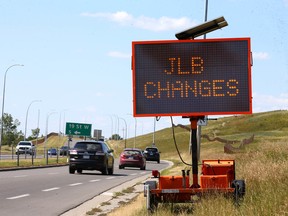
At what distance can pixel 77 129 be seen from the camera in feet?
306

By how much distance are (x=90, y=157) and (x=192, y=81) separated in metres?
20.8

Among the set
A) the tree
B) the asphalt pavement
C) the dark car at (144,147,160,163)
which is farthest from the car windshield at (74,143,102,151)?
the tree

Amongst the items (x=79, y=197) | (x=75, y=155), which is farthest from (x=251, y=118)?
(x=79, y=197)

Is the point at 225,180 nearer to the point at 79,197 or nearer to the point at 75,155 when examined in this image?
the point at 79,197

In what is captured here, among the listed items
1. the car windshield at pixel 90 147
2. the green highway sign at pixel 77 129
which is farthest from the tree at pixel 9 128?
the car windshield at pixel 90 147

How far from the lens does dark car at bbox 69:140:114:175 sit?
1262 inches

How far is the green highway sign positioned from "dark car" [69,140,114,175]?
59.0 meters

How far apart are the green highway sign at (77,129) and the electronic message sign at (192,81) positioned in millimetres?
80162

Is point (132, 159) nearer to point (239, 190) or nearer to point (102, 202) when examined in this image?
point (102, 202)

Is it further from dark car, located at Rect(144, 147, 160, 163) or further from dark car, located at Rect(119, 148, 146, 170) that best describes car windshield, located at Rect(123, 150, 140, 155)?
dark car, located at Rect(144, 147, 160, 163)

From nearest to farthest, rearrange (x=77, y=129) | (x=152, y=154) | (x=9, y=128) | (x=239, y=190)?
1. (x=239, y=190)
2. (x=152, y=154)
3. (x=77, y=129)
4. (x=9, y=128)

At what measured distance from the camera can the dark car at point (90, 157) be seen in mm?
32062

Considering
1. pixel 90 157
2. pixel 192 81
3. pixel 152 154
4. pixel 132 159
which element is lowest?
pixel 90 157

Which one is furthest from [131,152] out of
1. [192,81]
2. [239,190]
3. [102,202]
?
[239,190]
